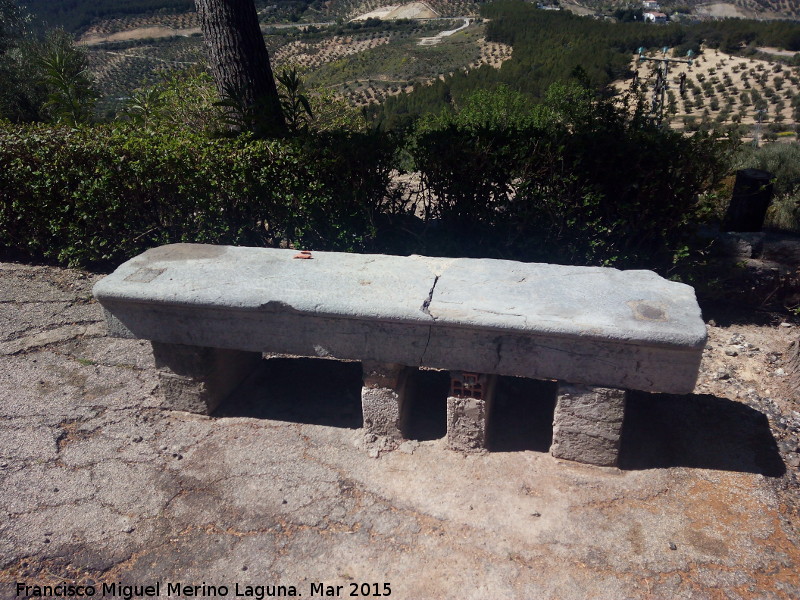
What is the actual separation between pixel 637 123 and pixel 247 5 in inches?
135

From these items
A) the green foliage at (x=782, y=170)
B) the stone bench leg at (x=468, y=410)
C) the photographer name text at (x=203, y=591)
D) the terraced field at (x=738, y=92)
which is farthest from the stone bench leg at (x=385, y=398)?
the terraced field at (x=738, y=92)

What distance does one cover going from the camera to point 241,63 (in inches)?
210

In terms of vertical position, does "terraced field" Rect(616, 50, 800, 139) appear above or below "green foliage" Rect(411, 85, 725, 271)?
below

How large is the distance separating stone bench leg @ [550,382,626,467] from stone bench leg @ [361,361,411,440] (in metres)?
0.77

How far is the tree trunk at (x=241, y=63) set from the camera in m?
5.14

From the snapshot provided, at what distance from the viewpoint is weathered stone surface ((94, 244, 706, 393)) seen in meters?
2.62

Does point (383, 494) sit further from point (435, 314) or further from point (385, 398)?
point (435, 314)

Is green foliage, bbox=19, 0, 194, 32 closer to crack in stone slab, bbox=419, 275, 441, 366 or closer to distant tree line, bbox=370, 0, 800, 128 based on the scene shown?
distant tree line, bbox=370, 0, 800, 128

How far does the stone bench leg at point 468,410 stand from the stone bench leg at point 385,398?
10.3 inches

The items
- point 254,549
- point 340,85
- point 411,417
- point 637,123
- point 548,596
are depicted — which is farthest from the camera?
point 340,85

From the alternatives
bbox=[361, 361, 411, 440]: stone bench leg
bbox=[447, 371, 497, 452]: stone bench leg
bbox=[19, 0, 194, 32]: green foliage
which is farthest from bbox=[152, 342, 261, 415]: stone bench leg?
bbox=[19, 0, 194, 32]: green foliage

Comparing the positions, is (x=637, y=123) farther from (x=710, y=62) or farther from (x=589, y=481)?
(x=710, y=62)

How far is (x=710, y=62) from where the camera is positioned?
3384cm

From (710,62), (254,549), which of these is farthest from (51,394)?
(710,62)
